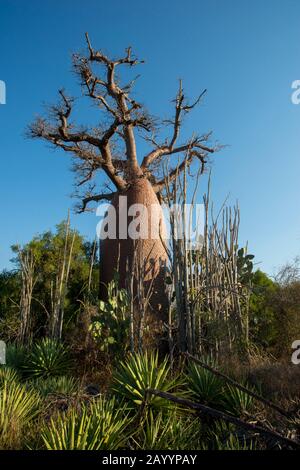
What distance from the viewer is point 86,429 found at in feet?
8.36

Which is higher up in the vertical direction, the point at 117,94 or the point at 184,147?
the point at 117,94

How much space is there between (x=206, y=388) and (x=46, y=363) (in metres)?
2.36

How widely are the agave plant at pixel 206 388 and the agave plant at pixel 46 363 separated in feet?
6.79

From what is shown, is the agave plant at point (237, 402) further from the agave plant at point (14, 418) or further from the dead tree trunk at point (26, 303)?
the dead tree trunk at point (26, 303)

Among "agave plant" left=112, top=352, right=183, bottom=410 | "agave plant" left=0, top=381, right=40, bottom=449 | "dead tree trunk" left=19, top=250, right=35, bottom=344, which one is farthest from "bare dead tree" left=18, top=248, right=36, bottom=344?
"agave plant" left=0, top=381, right=40, bottom=449

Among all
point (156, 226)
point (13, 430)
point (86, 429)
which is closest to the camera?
point (86, 429)

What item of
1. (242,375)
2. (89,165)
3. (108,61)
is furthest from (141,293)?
(108,61)

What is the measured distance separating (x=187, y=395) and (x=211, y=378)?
282 millimetres

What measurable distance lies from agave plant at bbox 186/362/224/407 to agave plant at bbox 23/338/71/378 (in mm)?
2069

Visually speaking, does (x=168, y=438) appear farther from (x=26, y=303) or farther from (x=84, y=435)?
(x=26, y=303)

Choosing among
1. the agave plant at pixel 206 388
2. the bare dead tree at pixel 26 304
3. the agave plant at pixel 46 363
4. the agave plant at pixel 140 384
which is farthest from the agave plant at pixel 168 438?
the bare dead tree at pixel 26 304

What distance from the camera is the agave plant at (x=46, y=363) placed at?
5.27m

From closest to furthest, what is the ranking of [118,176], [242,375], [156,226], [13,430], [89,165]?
[13,430] → [242,375] → [156,226] → [118,176] → [89,165]

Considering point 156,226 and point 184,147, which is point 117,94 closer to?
point 184,147
